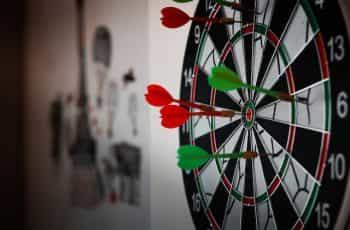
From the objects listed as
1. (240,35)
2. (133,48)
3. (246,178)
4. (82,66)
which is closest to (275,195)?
(246,178)

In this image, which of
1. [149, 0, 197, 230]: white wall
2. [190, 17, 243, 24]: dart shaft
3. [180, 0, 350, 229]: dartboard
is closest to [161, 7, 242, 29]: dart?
[190, 17, 243, 24]: dart shaft

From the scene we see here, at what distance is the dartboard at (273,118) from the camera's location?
100cm

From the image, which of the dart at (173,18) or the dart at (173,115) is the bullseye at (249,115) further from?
the dart at (173,18)

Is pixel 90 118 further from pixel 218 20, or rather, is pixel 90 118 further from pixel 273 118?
pixel 273 118

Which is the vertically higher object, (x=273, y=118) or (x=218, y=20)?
(x=218, y=20)

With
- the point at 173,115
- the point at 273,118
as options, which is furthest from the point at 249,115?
the point at 173,115

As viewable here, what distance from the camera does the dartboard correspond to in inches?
39.2

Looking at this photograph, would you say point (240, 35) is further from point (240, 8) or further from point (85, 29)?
point (85, 29)

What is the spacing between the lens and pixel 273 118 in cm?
118

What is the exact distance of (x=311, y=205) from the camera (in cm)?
105

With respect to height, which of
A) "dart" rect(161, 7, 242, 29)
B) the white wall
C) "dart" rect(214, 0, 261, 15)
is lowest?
the white wall

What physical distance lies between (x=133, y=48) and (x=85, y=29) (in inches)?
21.0

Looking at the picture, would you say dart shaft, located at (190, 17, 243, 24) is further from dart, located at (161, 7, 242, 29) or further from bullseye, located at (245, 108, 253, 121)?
bullseye, located at (245, 108, 253, 121)

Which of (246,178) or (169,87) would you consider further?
(169,87)
